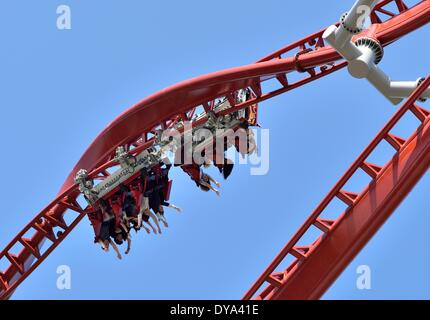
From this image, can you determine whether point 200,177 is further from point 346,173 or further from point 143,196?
point 346,173

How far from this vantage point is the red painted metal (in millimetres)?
17688

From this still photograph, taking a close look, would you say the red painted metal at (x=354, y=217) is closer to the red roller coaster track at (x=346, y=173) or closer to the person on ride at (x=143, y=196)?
the red roller coaster track at (x=346, y=173)

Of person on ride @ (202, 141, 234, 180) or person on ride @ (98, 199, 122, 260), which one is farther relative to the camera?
person on ride @ (98, 199, 122, 260)

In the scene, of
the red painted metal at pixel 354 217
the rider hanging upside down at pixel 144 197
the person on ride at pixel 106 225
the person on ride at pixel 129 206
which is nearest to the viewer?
the red painted metal at pixel 354 217

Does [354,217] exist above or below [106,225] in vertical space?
below

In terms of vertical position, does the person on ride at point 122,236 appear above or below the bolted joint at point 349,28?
above

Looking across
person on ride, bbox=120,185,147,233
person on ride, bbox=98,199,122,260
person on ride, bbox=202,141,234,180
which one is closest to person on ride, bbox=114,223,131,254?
person on ride, bbox=98,199,122,260

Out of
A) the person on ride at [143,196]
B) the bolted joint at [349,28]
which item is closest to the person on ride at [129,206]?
the person on ride at [143,196]

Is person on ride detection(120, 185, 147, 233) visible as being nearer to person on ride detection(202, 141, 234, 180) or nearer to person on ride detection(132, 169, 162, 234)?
person on ride detection(132, 169, 162, 234)

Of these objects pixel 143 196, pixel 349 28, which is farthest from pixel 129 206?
pixel 349 28

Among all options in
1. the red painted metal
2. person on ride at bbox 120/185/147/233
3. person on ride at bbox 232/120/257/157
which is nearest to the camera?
the red painted metal

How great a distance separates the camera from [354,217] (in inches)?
713

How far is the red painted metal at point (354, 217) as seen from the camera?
1769 cm

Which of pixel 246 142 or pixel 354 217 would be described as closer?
pixel 354 217
